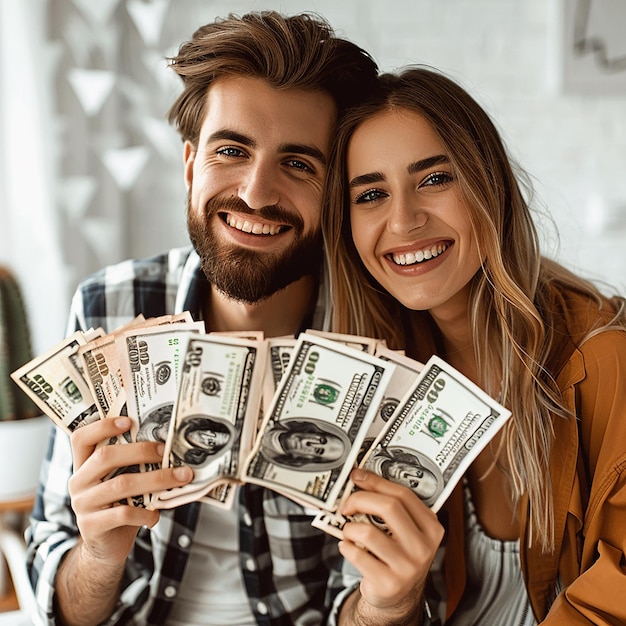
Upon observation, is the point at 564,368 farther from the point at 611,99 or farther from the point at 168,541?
the point at 611,99

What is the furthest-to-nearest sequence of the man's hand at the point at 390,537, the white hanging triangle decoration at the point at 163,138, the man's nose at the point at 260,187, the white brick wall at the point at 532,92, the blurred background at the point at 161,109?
the white brick wall at the point at 532,92
the white hanging triangle decoration at the point at 163,138
the blurred background at the point at 161,109
the man's nose at the point at 260,187
the man's hand at the point at 390,537

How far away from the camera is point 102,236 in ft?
8.45

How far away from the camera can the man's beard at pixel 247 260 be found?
1.58 metres

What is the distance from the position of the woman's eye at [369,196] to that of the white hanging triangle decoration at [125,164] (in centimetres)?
133

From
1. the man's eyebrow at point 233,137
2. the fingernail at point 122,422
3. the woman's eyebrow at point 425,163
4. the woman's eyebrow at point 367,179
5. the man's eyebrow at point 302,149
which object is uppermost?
the man's eyebrow at point 233,137

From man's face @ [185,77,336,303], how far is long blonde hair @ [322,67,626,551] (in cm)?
6

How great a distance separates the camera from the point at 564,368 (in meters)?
1.41

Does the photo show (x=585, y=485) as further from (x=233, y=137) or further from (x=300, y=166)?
(x=233, y=137)

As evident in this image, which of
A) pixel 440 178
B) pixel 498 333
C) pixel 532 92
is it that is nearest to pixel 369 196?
pixel 440 178

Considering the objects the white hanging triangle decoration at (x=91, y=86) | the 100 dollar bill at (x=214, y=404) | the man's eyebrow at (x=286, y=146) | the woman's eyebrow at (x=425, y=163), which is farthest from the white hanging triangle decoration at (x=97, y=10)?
the 100 dollar bill at (x=214, y=404)

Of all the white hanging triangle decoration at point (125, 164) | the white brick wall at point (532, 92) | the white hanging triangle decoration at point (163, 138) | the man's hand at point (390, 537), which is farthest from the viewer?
the white brick wall at point (532, 92)

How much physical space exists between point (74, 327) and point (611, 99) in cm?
233

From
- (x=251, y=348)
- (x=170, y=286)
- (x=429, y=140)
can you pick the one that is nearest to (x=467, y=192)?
(x=429, y=140)

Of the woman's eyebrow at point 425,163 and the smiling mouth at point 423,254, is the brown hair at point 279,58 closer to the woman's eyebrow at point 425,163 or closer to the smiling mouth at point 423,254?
the woman's eyebrow at point 425,163
